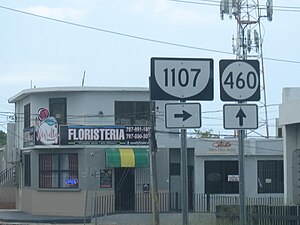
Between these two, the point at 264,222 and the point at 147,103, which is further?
the point at 147,103

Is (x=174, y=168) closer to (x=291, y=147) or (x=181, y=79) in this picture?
(x=291, y=147)

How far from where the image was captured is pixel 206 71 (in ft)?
37.3

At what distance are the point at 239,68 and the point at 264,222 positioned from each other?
694 centimetres

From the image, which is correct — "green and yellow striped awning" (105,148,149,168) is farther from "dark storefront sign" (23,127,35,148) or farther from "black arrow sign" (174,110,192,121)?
"black arrow sign" (174,110,192,121)

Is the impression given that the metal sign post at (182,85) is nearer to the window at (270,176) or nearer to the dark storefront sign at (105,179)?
the dark storefront sign at (105,179)

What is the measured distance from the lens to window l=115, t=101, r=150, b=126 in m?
42.0

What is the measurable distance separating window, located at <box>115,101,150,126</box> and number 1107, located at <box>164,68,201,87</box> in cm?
3066

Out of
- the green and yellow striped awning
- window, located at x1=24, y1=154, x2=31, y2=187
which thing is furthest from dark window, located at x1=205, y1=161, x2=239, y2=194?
window, located at x1=24, y1=154, x2=31, y2=187

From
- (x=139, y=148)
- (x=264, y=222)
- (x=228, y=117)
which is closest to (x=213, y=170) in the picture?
(x=139, y=148)

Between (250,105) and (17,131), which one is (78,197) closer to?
(17,131)

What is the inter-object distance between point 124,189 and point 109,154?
2551 mm

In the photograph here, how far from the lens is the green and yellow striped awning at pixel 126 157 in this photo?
40.6 metres

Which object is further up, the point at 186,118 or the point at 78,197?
the point at 186,118

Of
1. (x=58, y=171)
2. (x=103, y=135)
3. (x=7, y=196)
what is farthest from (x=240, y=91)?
(x=7, y=196)
